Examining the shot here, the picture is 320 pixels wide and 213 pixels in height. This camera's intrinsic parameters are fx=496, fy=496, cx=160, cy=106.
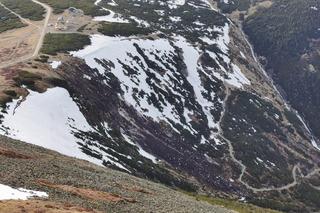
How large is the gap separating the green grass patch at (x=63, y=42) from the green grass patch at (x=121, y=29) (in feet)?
49.2

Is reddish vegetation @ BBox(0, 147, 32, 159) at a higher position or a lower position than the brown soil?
lower

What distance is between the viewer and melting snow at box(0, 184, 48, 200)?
42.6 m

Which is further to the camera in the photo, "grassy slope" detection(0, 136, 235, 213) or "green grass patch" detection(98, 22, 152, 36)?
"green grass patch" detection(98, 22, 152, 36)

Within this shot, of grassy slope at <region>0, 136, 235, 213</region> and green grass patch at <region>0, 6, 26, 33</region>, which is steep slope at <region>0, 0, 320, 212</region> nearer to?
grassy slope at <region>0, 136, 235, 213</region>

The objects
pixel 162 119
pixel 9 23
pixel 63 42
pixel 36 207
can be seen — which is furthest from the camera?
pixel 9 23

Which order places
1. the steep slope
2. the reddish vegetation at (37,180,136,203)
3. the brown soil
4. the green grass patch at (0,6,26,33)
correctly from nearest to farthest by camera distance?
the brown soil < the reddish vegetation at (37,180,136,203) < the steep slope < the green grass patch at (0,6,26,33)

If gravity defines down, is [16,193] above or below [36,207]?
below

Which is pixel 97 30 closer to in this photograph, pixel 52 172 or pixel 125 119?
pixel 125 119

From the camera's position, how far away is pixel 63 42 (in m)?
150

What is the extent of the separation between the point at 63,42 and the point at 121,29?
41.2 m

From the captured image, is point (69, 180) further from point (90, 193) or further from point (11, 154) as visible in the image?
point (11, 154)

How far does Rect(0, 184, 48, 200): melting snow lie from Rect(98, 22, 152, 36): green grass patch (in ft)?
440

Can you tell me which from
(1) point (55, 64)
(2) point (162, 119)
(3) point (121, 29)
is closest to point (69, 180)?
(1) point (55, 64)

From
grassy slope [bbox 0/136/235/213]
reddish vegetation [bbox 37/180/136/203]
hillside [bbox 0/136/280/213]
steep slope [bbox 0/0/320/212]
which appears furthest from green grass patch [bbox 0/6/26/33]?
reddish vegetation [bbox 37/180/136/203]
